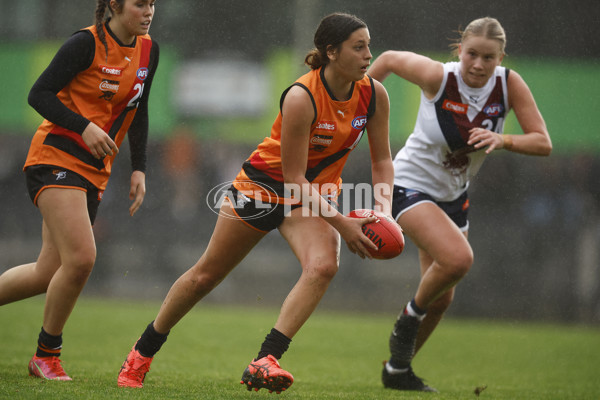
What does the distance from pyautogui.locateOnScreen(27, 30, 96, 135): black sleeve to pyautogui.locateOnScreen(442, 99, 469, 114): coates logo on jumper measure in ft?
6.71

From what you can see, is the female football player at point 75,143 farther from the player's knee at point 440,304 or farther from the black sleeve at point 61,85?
the player's knee at point 440,304

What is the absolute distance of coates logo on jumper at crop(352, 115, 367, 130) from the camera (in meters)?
3.55

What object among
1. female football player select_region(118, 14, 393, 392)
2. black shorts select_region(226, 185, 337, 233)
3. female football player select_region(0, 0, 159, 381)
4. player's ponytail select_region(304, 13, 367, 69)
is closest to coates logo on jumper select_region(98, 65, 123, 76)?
female football player select_region(0, 0, 159, 381)

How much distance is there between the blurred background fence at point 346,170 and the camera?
10234mm

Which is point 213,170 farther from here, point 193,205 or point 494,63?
point 494,63

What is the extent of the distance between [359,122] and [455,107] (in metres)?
1.04

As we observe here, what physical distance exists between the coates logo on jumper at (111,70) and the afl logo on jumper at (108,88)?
41mm

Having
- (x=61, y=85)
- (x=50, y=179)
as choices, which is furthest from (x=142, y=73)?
(x=50, y=179)

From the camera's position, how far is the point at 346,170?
1110 centimetres

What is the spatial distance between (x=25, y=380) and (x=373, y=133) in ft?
7.00

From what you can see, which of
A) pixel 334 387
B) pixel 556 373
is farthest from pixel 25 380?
pixel 556 373

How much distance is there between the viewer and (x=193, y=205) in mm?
10883

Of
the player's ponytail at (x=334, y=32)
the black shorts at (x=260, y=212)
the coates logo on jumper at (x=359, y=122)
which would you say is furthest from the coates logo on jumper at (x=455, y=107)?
the black shorts at (x=260, y=212)

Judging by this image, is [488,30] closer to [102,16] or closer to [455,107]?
[455,107]
